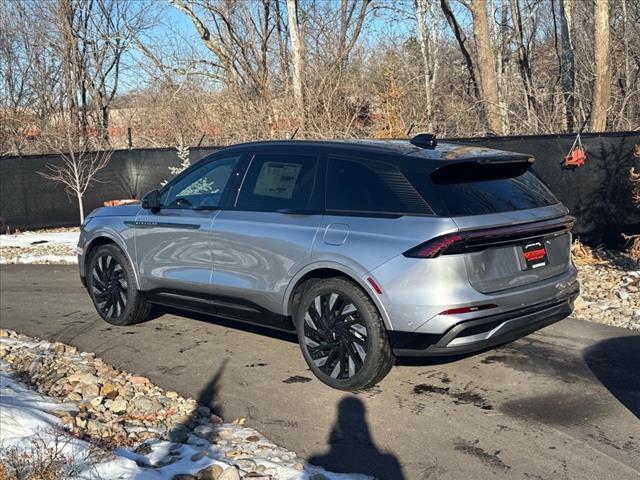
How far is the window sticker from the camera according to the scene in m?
5.58

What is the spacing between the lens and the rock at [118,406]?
4.79 meters

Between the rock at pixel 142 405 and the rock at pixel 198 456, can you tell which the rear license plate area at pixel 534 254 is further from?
the rock at pixel 142 405

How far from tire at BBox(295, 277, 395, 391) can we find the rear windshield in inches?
33.3

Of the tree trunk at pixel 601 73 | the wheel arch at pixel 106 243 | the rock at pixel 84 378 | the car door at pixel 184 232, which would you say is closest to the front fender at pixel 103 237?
the wheel arch at pixel 106 243

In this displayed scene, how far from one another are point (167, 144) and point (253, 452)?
16652mm

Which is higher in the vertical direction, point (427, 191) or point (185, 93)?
point (185, 93)

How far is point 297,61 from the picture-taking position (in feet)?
55.5

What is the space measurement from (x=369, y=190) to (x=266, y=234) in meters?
0.97

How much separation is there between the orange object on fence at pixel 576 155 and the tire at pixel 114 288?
6155mm

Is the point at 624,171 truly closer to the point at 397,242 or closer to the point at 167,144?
the point at 397,242

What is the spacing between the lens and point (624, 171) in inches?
376

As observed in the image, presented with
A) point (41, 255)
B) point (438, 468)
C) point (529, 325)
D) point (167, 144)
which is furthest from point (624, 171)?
point (167, 144)

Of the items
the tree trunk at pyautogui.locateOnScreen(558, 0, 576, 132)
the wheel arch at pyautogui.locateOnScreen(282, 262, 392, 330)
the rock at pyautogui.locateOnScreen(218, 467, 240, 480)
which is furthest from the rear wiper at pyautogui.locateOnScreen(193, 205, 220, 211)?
the tree trunk at pyautogui.locateOnScreen(558, 0, 576, 132)

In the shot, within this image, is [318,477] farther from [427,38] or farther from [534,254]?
[427,38]
